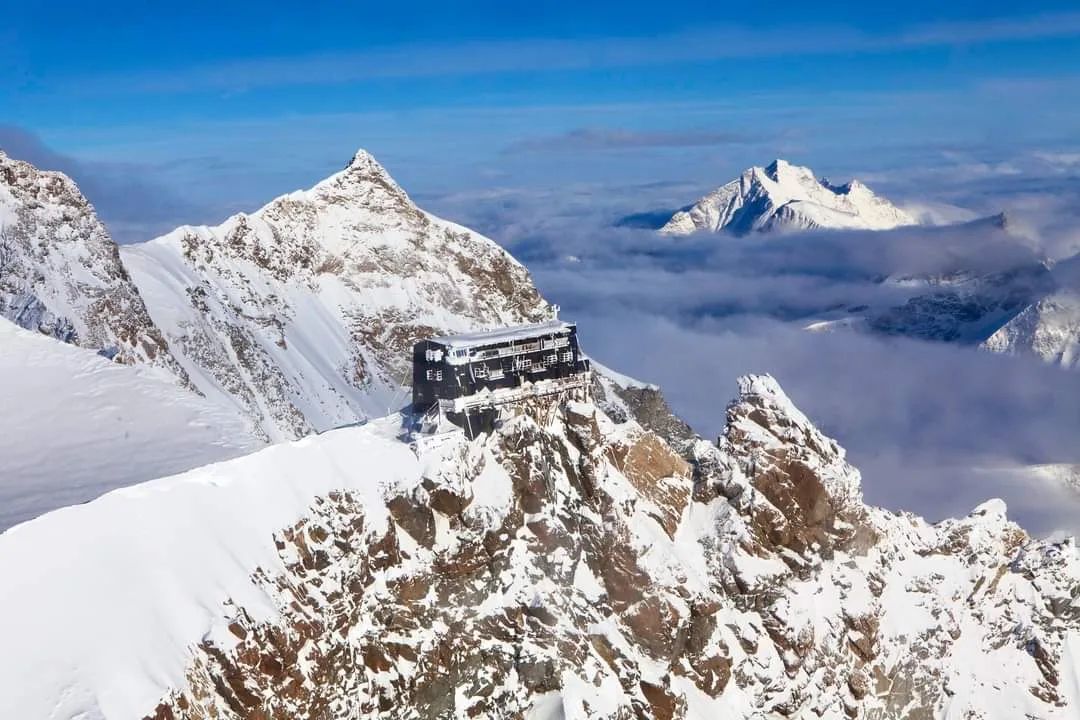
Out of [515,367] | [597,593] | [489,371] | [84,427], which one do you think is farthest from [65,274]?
[597,593]

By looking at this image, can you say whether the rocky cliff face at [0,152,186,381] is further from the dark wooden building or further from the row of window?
the row of window

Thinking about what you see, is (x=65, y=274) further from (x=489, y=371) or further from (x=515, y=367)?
(x=515, y=367)

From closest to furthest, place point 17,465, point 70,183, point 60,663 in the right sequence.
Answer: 1. point 60,663
2. point 17,465
3. point 70,183

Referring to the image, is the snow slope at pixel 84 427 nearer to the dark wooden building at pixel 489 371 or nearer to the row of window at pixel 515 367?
the dark wooden building at pixel 489 371

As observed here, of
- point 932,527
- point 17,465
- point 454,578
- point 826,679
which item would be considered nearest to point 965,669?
point 932,527

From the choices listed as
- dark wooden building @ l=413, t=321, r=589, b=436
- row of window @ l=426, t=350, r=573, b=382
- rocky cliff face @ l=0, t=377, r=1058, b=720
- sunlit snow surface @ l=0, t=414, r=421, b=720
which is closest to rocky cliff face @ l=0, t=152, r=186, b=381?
dark wooden building @ l=413, t=321, r=589, b=436

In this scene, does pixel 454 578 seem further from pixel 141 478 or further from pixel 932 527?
pixel 932 527
